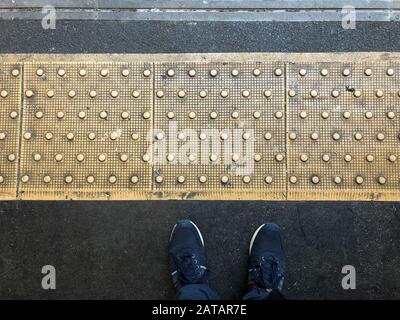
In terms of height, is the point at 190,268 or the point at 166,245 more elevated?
the point at 166,245

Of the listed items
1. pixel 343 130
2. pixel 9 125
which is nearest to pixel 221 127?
pixel 343 130

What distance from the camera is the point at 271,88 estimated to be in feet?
8.39

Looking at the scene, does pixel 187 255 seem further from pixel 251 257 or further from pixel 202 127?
pixel 202 127

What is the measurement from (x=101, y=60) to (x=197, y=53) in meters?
0.65

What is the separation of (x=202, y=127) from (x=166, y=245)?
0.80 meters

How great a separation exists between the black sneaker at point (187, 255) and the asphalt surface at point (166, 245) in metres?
0.06

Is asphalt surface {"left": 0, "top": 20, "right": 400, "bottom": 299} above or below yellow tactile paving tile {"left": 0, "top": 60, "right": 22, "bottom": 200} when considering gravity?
below

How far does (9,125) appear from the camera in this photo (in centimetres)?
257

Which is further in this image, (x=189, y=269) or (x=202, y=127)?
(x=202, y=127)

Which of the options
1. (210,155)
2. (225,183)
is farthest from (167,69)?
(225,183)

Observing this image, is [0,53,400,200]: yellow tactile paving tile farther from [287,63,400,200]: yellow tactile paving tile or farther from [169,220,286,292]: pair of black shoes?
[169,220,286,292]: pair of black shoes

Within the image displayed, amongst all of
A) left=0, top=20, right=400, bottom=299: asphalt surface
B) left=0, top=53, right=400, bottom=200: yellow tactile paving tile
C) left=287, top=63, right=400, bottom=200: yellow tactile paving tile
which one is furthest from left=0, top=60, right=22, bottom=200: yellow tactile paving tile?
left=287, top=63, right=400, bottom=200: yellow tactile paving tile

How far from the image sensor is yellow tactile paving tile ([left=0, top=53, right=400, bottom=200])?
2498 millimetres

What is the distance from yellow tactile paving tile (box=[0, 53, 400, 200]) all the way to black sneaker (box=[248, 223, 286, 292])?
23 centimetres
